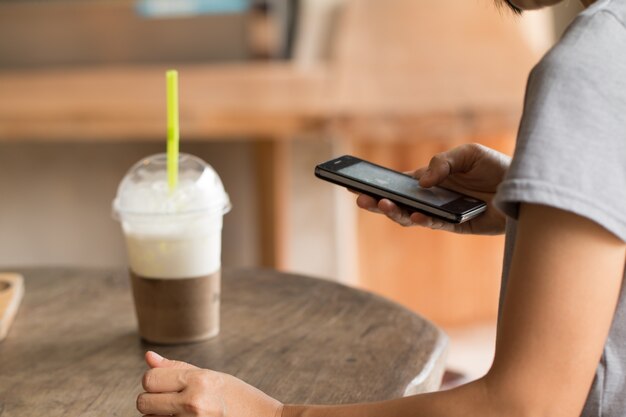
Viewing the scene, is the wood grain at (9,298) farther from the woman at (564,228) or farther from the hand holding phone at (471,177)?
the woman at (564,228)

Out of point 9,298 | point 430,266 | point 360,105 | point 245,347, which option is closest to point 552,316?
point 245,347

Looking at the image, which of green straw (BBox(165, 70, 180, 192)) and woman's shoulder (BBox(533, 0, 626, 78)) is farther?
green straw (BBox(165, 70, 180, 192))

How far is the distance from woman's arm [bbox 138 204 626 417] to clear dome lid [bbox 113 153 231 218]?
1.42 ft

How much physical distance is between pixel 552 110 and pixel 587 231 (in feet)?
0.28

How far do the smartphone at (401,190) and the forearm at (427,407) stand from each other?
0.21 m

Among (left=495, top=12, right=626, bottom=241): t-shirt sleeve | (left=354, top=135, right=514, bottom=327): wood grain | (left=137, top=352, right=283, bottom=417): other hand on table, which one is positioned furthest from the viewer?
(left=354, top=135, right=514, bottom=327): wood grain

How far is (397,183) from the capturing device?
3.06 ft

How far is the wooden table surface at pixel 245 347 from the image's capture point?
894mm

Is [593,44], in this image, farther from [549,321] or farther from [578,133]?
[549,321]

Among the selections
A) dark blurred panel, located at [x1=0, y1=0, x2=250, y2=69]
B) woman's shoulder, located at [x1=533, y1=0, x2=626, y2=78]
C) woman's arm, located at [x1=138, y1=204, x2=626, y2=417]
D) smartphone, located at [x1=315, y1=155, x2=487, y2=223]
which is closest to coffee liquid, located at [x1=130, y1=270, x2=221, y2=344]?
smartphone, located at [x1=315, y1=155, x2=487, y2=223]

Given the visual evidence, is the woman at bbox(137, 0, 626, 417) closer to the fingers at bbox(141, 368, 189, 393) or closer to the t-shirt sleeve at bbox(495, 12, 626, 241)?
the t-shirt sleeve at bbox(495, 12, 626, 241)

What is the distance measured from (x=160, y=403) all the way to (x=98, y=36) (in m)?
2.51

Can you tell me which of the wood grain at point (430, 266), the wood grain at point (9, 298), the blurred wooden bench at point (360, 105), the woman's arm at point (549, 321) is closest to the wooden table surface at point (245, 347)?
the wood grain at point (9, 298)

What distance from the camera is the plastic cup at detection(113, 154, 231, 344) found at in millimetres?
1016
